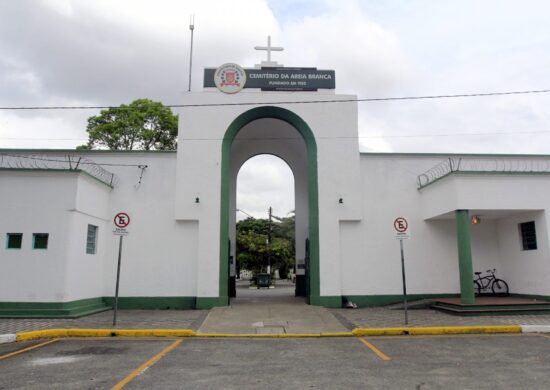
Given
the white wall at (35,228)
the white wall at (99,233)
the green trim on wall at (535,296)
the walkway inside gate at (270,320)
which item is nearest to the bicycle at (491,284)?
the green trim on wall at (535,296)

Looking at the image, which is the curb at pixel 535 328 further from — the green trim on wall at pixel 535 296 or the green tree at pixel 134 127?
the green tree at pixel 134 127

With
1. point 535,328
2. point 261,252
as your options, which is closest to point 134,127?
point 261,252

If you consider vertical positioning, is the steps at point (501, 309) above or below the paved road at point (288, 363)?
above

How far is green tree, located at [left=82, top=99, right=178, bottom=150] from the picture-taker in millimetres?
31062

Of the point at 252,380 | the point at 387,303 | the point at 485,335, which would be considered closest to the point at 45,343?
the point at 252,380

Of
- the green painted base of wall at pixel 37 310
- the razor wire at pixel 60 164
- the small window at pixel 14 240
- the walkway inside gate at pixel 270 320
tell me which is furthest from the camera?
the razor wire at pixel 60 164

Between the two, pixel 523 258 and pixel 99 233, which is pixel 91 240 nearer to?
pixel 99 233

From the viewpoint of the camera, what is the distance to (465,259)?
43.2ft

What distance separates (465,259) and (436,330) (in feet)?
12.6

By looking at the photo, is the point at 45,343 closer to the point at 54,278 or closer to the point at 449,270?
the point at 54,278

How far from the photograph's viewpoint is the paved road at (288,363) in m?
5.91

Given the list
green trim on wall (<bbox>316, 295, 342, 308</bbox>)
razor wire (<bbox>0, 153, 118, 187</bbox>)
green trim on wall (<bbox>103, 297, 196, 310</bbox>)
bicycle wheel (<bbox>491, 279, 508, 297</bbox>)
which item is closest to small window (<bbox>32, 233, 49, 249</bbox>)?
razor wire (<bbox>0, 153, 118, 187</bbox>)

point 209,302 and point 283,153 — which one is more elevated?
point 283,153

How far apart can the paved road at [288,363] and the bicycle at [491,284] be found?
623cm
